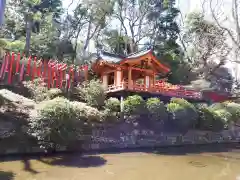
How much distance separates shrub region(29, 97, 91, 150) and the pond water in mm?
674

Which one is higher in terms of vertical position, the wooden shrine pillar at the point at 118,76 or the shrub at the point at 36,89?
the wooden shrine pillar at the point at 118,76

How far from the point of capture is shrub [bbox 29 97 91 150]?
33.7 feet

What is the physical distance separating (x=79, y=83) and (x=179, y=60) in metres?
A: 14.6

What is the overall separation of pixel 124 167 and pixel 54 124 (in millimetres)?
2816

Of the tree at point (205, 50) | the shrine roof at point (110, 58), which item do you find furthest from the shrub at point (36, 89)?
the tree at point (205, 50)

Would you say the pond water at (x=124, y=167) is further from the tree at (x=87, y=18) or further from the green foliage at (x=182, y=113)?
the tree at (x=87, y=18)

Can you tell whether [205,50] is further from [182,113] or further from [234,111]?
[182,113]

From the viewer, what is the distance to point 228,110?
18.8 meters

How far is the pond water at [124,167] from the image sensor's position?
862 centimetres

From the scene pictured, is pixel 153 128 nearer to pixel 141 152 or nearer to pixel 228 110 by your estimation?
pixel 141 152

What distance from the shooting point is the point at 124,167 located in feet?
32.9

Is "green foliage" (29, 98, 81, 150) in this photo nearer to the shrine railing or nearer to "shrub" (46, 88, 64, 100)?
"shrub" (46, 88, 64, 100)

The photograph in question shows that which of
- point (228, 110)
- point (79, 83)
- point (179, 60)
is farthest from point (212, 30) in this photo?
point (79, 83)

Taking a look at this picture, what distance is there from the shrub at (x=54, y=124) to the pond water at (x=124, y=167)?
0.67m
